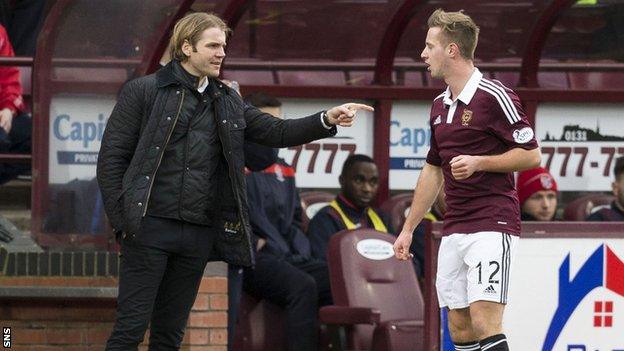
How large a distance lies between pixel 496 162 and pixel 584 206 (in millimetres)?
4127

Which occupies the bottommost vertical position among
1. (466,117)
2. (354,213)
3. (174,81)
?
(354,213)

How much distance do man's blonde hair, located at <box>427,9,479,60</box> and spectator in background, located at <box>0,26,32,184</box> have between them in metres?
3.10

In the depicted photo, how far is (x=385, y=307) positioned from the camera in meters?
9.59

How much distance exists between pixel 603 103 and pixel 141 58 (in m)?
3.76

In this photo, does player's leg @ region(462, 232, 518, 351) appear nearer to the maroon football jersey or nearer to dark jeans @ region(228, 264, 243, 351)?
the maroon football jersey

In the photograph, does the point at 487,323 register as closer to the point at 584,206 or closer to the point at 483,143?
the point at 483,143

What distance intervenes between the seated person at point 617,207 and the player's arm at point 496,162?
3.08 meters

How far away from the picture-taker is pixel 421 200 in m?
7.41

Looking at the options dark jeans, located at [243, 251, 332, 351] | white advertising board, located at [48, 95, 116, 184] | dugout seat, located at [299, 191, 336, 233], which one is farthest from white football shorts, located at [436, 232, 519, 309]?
dugout seat, located at [299, 191, 336, 233]

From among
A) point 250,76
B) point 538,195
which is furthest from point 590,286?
point 250,76

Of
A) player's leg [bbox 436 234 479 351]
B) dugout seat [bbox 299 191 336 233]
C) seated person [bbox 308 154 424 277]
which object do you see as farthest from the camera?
dugout seat [bbox 299 191 336 233]

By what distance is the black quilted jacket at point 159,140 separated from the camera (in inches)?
276

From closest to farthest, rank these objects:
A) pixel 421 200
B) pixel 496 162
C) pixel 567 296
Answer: pixel 496 162 < pixel 421 200 < pixel 567 296

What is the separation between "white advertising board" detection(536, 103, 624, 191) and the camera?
11312 millimetres
